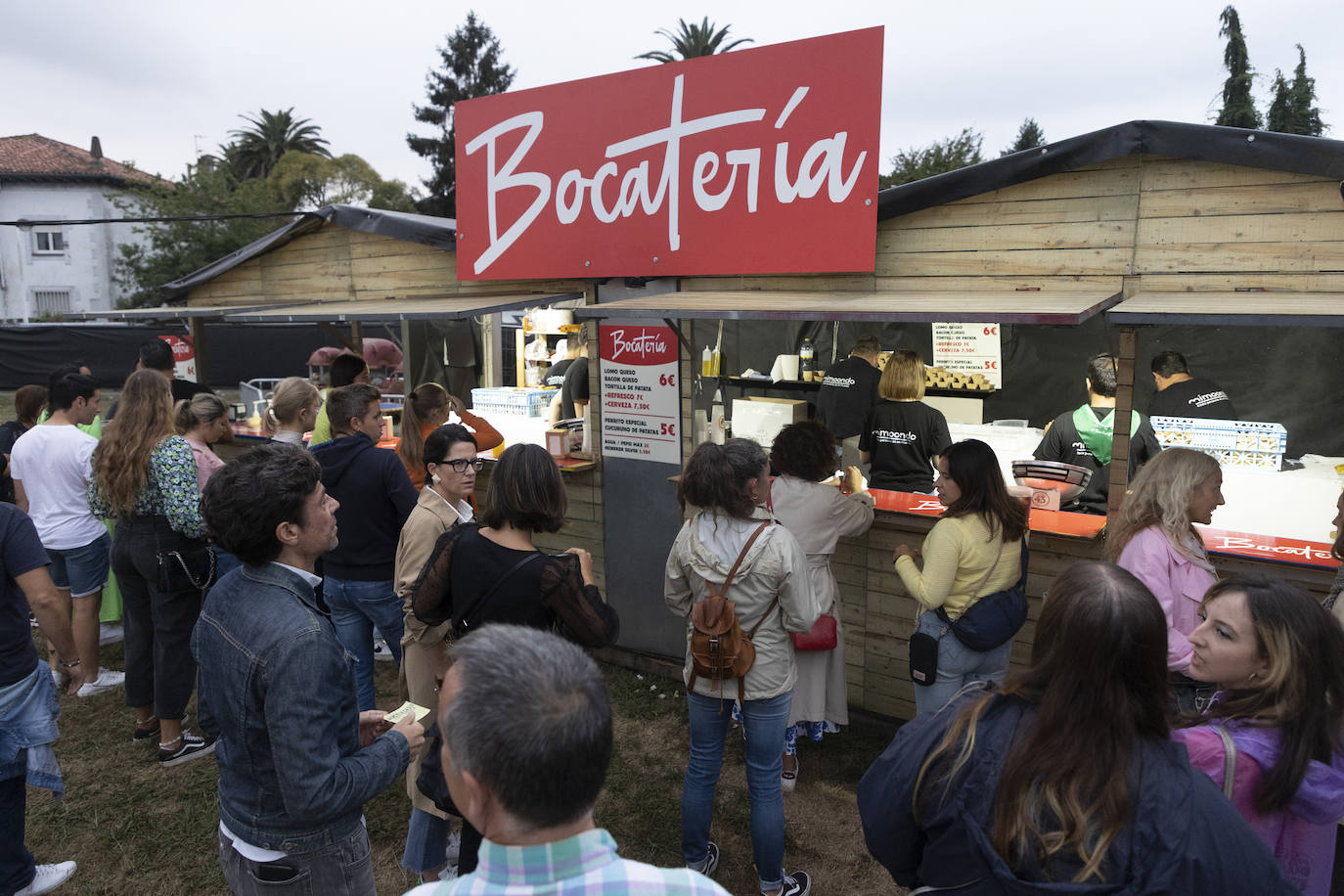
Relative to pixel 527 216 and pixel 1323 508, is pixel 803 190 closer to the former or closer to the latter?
pixel 527 216

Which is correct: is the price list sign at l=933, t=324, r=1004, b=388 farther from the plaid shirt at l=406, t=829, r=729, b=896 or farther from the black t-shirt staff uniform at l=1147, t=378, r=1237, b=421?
the plaid shirt at l=406, t=829, r=729, b=896

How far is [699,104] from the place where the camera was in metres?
4.61

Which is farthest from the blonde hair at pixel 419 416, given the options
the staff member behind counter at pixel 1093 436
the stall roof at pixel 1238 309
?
the staff member behind counter at pixel 1093 436

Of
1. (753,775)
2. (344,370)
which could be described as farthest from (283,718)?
(344,370)

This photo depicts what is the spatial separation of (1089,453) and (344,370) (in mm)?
4928

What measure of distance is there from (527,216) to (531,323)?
5.62 m

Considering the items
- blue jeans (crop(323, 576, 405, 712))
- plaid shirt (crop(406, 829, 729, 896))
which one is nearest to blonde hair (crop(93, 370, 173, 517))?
blue jeans (crop(323, 576, 405, 712))

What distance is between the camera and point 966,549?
313 centimetres

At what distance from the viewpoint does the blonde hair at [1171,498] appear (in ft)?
9.40

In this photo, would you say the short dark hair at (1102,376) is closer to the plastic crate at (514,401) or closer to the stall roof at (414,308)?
the stall roof at (414,308)

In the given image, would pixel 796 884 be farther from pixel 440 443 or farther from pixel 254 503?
pixel 254 503

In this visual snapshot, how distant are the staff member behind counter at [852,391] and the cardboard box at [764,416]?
34.8 inches

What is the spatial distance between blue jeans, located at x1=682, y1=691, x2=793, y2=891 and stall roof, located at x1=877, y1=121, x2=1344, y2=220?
103 inches

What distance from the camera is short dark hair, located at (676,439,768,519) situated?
9.72ft
